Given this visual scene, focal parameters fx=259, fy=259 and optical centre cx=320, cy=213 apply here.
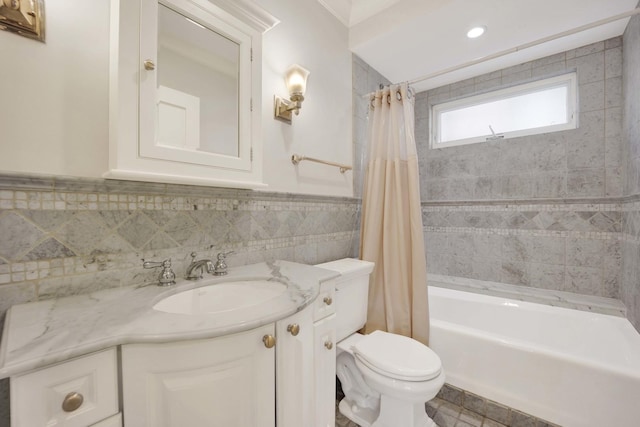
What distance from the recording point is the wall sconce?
4.81 feet

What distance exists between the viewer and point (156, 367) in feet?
1.96

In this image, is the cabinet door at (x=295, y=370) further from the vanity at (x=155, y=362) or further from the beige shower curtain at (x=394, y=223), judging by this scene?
the beige shower curtain at (x=394, y=223)

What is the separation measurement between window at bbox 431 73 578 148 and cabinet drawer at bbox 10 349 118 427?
2.84 meters

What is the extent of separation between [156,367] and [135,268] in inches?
20.2

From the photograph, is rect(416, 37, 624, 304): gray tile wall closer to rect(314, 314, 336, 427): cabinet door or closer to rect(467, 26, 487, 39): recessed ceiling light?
rect(467, 26, 487, 39): recessed ceiling light

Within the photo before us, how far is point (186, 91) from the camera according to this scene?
1031mm

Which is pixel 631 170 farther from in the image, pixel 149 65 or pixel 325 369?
pixel 149 65

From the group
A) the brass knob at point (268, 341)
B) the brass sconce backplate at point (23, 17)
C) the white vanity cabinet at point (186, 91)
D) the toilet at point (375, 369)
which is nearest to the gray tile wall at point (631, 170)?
the toilet at point (375, 369)

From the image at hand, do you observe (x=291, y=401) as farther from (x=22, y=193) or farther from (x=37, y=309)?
(x=22, y=193)

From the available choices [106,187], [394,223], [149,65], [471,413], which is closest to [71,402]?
[106,187]

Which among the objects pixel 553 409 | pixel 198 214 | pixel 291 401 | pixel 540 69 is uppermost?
pixel 540 69

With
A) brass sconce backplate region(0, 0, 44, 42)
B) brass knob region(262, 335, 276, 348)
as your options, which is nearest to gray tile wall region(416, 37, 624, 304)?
brass knob region(262, 335, 276, 348)

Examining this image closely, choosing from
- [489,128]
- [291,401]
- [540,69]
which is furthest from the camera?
[489,128]

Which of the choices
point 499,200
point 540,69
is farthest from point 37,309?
point 540,69
